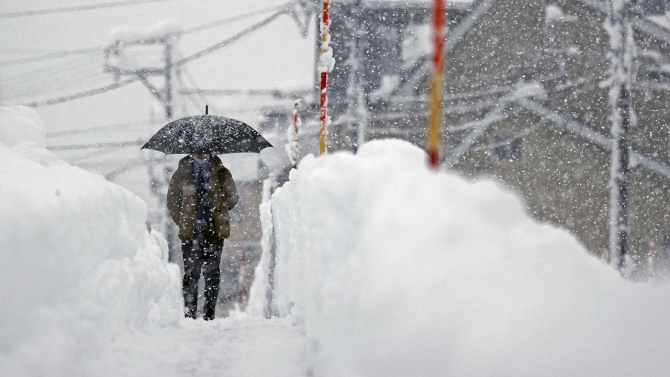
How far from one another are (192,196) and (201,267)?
2.25ft

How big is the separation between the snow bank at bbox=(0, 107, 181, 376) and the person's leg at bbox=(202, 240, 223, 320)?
0.89m

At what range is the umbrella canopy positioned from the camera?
261 inches

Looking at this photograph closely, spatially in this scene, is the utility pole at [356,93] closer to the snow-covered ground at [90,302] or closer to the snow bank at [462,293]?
the snow-covered ground at [90,302]

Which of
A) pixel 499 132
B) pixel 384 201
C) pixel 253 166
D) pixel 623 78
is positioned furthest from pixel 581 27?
pixel 384 201

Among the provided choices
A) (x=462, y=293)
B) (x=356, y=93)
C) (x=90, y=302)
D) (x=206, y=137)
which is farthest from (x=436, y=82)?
(x=356, y=93)

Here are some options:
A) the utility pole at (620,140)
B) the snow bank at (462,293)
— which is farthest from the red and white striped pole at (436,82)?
the utility pole at (620,140)

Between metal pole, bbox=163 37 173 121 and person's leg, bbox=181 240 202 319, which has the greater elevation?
metal pole, bbox=163 37 173 121

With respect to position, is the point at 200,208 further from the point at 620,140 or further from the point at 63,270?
the point at 620,140

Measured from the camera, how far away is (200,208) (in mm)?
6270

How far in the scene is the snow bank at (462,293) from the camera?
2.25 meters

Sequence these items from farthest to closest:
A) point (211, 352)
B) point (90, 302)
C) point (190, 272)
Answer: point (190, 272)
point (211, 352)
point (90, 302)

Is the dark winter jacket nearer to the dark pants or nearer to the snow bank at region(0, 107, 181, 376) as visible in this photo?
the dark pants

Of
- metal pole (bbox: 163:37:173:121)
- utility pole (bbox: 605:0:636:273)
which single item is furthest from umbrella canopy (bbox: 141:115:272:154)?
metal pole (bbox: 163:37:173:121)

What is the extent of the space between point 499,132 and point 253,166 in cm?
1146
